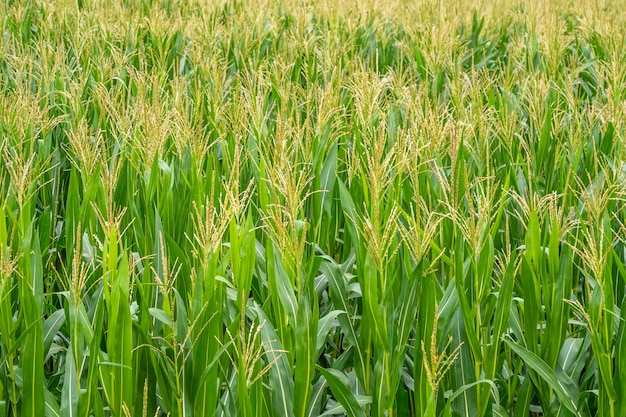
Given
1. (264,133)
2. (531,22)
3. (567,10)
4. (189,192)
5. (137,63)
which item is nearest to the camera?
(189,192)

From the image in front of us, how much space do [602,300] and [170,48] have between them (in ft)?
13.5

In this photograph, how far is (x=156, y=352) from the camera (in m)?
1.92

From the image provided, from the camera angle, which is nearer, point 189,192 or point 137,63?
point 189,192

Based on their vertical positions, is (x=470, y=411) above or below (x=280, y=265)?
below

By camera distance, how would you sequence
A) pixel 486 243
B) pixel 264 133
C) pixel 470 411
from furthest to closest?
pixel 264 133 < pixel 486 243 < pixel 470 411

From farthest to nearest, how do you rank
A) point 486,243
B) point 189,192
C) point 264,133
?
1. point 264,133
2. point 189,192
3. point 486,243

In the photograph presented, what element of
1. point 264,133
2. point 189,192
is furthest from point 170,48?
point 189,192

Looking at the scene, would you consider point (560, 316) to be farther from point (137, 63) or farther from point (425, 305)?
point (137, 63)

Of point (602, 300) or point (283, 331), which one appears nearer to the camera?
point (602, 300)

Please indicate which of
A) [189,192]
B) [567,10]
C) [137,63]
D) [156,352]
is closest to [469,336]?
[156,352]

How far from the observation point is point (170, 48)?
17.9ft

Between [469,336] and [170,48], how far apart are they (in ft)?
13.0

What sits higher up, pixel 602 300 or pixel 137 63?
pixel 602 300

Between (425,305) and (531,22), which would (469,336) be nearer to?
(425,305)
